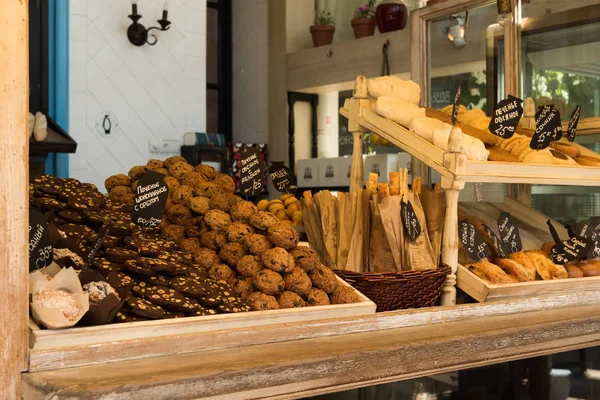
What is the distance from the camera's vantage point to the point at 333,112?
23.5ft

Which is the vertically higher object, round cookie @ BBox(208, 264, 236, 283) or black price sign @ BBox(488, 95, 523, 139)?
black price sign @ BBox(488, 95, 523, 139)

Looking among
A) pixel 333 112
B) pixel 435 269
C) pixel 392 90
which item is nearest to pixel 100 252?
pixel 435 269

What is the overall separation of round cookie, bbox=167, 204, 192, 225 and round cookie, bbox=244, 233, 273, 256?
0.83 ft

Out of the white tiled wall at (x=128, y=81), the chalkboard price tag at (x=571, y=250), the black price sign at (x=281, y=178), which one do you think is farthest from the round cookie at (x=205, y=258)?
the white tiled wall at (x=128, y=81)

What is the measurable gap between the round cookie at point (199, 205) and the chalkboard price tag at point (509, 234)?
Answer: 91 cm

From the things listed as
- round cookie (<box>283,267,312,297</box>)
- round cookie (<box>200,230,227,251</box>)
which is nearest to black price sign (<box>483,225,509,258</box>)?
round cookie (<box>283,267,312,297</box>)

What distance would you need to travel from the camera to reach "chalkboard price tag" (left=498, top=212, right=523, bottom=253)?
2.21 meters

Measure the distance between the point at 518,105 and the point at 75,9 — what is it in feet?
11.9

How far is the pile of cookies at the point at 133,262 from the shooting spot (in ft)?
4.61

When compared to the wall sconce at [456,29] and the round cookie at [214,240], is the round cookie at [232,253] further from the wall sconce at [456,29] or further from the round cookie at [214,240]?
the wall sconce at [456,29]

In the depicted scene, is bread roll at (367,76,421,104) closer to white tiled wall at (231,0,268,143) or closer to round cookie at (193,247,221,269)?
round cookie at (193,247,221,269)

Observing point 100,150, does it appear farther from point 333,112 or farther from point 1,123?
point 1,123

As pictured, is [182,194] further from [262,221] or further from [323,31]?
[323,31]

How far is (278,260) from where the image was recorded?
1678 millimetres
